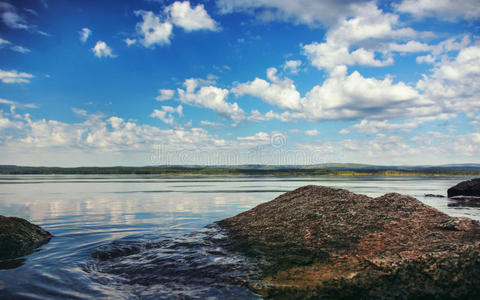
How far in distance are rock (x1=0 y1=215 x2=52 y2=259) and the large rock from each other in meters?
6.90

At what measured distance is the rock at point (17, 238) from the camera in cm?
943

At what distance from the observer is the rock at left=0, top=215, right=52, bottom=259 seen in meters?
9.43

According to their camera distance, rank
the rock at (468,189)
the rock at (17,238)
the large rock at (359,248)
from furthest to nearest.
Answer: the rock at (468,189) < the rock at (17,238) < the large rock at (359,248)

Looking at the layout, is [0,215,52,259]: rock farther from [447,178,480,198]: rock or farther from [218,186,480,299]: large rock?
[447,178,480,198]: rock

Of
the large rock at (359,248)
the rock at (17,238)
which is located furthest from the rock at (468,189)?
the rock at (17,238)

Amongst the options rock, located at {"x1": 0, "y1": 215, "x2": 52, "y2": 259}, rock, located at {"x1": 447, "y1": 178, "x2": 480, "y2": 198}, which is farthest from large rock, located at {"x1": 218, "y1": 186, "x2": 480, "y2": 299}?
rock, located at {"x1": 447, "y1": 178, "x2": 480, "y2": 198}

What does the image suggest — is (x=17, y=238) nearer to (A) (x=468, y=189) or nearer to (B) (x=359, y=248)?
(B) (x=359, y=248)

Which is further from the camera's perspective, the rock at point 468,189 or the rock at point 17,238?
the rock at point 468,189

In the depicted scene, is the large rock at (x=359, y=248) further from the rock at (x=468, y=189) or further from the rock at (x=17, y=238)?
the rock at (x=468, y=189)

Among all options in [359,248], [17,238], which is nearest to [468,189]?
[359,248]

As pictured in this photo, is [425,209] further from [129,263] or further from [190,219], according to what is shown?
[190,219]

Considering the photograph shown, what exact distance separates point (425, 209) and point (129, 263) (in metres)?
8.91

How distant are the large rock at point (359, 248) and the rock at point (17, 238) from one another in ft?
22.7

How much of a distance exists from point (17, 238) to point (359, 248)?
10780mm
